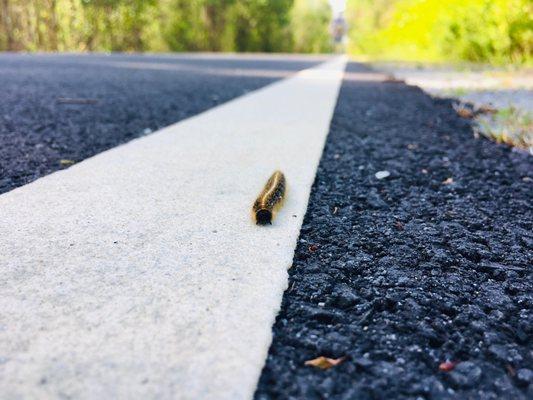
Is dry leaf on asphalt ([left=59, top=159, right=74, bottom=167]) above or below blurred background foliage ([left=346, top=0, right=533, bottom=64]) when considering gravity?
below

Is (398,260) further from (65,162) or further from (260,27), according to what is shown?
(260,27)

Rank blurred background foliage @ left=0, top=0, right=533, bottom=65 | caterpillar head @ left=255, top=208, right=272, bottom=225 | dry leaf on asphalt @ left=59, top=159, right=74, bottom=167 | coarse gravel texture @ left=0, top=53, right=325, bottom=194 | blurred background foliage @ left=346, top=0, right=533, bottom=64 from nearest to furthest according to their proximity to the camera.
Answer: caterpillar head @ left=255, top=208, right=272, bottom=225 → dry leaf on asphalt @ left=59, top=159, right=74, bottom=167 → coarse gravel texture @ left=0, top=53, right=325, bottom=194 → blurred background foliage @ left=346, top=0, right=533, bottom=64 → blurred background foliage @ left=0, top=0, right=533, bottom=65

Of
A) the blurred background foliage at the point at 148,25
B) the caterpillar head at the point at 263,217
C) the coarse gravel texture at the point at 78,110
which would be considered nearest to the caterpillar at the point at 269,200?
the caterpillar head at the point at 263,217

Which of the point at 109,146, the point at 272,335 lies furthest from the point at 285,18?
the point at 272,335

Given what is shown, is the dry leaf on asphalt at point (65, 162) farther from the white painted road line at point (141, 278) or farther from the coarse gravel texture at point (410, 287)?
the coarse gravel texture at point (410, 287)

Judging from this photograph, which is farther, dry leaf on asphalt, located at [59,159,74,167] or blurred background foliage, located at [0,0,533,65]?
blurred background foliage, located at [0,0,533,65]

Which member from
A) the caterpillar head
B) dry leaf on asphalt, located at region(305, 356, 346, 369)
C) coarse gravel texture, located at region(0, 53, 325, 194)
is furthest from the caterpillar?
coarse gravel texture, located at region(0, 53, 325, 194)

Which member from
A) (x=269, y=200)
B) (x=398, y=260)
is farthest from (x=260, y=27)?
(x=398, y=260)

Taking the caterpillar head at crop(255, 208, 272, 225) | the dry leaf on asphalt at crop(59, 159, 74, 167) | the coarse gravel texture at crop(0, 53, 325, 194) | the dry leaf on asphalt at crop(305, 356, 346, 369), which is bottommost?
the dry leaf on asphalt at crop(305, 356, 346, 369)

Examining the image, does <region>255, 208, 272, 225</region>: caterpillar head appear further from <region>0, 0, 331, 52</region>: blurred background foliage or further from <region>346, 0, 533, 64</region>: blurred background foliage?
<region>0, 0, 331, 52</region>: blurred background foliage
